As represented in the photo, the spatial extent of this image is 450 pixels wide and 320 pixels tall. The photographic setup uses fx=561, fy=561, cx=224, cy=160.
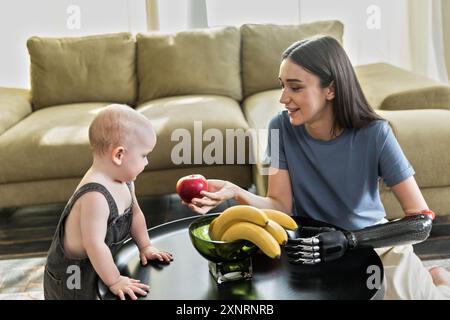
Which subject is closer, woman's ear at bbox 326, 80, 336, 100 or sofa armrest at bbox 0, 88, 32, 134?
woman's ear at bbox 326, 80, 336, 100

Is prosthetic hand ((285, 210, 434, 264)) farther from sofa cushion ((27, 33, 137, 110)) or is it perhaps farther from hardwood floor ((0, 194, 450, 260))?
sofa cushion ((27, 33, 137, 110))

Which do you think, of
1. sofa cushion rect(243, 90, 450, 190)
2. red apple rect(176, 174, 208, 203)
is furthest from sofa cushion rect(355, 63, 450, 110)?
red apple rect(176, 174, 208, 203)

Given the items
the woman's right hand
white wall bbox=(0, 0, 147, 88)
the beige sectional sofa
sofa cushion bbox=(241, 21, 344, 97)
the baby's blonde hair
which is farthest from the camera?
white wall bbox=(0, 0, 147, 88)

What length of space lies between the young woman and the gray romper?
21cm

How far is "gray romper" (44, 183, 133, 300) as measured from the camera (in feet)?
4.39

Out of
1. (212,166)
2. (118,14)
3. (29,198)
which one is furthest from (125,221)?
(118,14)

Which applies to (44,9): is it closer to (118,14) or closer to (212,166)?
(118,14)

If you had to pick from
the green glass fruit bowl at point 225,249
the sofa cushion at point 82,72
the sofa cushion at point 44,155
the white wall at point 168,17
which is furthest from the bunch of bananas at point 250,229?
the white wall at point 168,17

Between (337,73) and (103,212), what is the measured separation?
2.46ft

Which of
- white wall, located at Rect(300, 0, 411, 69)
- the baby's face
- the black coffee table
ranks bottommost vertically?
the black coffee table

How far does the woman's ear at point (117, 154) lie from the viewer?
133 centimetres

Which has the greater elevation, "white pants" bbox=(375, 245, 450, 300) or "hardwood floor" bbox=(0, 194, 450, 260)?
"white pants" bbox=(375, 245, 450, 300)

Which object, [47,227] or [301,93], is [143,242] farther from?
[47,227]

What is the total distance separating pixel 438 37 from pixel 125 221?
3.63 metres
